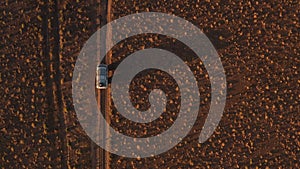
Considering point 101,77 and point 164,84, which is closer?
point 101,77

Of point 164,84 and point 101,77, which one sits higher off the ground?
point 101,77

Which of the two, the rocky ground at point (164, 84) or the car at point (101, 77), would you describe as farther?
the rocky ground at point (164, 84)

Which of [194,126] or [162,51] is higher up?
[162,51]

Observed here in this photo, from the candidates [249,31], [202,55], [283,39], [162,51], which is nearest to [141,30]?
[162,51]

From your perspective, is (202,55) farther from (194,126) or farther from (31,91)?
(31,91)

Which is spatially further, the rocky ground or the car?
the rocky ground

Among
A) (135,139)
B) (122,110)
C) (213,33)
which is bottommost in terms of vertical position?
(135,139)
